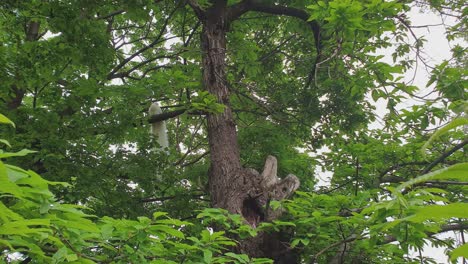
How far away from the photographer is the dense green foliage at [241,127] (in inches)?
157

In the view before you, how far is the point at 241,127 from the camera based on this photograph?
25.5 ft

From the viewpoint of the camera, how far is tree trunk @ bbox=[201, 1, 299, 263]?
4.74m

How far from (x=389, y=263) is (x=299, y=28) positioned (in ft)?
12.0

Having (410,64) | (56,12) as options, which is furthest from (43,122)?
(410,64)

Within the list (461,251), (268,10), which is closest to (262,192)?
(268,10)

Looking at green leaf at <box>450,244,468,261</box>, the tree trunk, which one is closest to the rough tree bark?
the tree trunk

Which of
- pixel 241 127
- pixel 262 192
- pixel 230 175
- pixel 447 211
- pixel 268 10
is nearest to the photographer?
pixel 447 211

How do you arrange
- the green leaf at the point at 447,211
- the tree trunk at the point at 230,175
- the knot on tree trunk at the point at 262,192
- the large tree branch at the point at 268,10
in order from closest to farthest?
the green leaf at the point at 447,211
the tree trunk at the point at 230,175
the knot on tree trunk at the point at 262,192
the large tree branch at the point at 268,10

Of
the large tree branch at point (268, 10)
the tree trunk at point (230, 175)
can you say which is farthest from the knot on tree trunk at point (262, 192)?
the large tree branch at point (268, 10)

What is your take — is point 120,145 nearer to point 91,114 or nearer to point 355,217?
point 91,114

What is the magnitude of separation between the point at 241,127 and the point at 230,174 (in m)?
2.56

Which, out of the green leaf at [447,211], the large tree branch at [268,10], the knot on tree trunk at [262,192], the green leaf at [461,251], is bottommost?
the green leaf at [461,251]

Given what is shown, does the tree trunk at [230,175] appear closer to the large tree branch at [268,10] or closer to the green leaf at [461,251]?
the large tree branch at [268,10]

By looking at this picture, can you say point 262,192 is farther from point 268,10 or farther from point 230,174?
point 268,10
